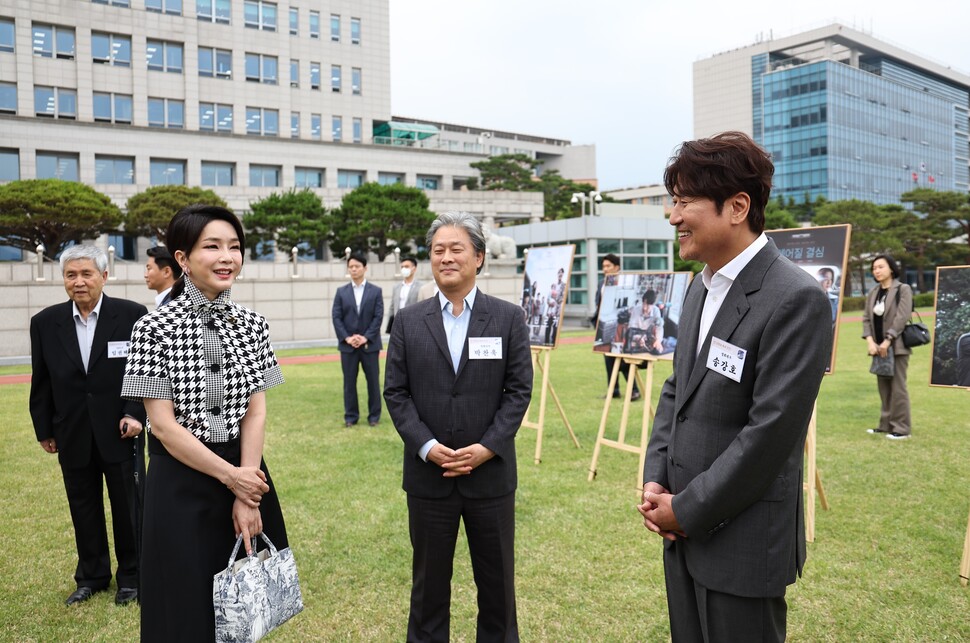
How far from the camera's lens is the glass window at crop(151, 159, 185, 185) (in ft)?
125

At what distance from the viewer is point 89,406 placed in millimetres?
3705

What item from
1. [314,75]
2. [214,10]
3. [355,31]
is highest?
[355,31]

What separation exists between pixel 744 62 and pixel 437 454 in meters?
93.5

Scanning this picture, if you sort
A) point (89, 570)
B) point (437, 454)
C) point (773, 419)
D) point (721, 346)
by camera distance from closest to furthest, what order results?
point (773, 419) < point (721, 346) < point (437, 454) < point (89, 570)

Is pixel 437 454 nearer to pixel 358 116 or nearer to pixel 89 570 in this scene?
pixel 89 570

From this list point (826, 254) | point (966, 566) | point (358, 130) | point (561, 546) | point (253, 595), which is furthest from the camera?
point (358, 130)

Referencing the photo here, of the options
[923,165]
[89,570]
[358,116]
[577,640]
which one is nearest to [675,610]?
[577,640]

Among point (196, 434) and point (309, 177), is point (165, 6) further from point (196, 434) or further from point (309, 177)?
point (196, 434)

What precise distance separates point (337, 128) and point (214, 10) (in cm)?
982

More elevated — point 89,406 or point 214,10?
point 214,10

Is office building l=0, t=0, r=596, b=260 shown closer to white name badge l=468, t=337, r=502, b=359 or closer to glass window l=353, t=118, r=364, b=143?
glass window l=353, t=118, r=364, b=143

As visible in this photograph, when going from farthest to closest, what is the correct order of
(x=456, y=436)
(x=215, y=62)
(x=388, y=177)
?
(x=388, y=177) < (x=215, y=62) < (x=456, y=436)

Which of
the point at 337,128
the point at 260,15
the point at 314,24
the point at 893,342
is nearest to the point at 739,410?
the point at 893,342

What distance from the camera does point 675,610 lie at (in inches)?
83.4
